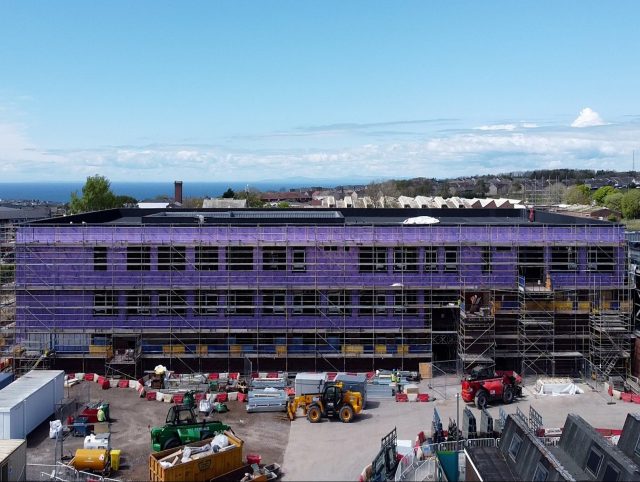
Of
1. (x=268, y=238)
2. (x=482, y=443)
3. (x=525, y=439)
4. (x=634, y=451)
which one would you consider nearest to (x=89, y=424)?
(x=268, y=238)

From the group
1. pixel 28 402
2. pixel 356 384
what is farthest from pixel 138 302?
pixel 356 384

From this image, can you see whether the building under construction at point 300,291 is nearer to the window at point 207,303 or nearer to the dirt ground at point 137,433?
the window at point 207,303

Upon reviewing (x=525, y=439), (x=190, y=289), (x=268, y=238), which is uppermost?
(x=268, y=238)

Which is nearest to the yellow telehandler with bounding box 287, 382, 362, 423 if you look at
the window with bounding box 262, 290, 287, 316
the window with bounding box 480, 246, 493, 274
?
the window with bounding box 262, 290, 287, 316

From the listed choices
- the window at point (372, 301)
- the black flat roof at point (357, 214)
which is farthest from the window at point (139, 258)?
the window at point (372, 301)

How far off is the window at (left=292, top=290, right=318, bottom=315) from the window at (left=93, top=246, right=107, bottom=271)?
10.6 meters

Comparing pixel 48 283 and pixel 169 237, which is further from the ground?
pixel 169 237

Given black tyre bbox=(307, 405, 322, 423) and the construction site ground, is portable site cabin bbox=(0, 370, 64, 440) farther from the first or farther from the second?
black tyre bbox=(307, 405, 322, 423)

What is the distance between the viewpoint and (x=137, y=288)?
36.7 meters

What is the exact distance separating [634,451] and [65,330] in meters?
28.4

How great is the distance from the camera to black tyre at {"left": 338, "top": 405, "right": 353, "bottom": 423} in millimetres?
28938

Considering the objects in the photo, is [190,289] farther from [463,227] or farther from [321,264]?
[463,227]

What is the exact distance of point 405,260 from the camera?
37312 mm

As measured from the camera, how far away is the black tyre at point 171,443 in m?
25.3
